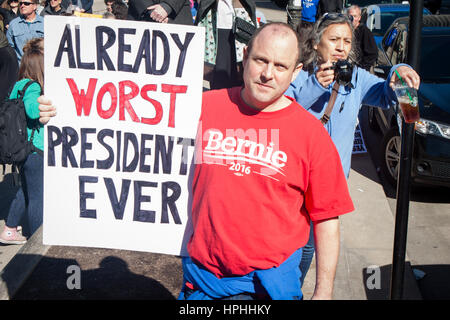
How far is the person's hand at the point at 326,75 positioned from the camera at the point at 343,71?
0.11 feet

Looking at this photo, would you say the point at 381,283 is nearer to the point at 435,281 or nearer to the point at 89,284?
the point at 435,281

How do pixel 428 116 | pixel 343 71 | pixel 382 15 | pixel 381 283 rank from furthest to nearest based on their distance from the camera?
pixel 382 15, pixel 428 116, pixel 381 283, pixel 343 71

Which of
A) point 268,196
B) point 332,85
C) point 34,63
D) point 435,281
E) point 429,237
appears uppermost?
point 34,63

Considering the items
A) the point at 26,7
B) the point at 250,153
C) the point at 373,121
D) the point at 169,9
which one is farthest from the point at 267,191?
the point at 373,121

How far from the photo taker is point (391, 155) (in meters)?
7.28

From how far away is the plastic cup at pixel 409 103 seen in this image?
9.68ft

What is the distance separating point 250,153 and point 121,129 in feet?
2.76

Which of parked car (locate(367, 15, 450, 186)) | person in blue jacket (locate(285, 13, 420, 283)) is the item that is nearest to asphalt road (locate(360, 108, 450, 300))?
parked car (locate(367, 15, 450, 186))

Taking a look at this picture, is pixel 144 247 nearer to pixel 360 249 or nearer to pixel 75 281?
pixel 75 281

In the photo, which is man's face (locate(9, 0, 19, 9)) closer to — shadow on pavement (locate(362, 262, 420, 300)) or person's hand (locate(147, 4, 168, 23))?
person's hand (locate(147, 4, 168, 23))

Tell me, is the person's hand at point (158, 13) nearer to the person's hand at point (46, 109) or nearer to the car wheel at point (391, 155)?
the person's hand at point (46, 109)

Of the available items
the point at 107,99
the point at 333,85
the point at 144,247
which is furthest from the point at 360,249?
the point at 107,99

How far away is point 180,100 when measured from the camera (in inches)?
118

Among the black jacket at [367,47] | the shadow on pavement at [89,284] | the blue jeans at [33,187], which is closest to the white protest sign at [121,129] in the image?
the shadow on pavement at [89,284]
